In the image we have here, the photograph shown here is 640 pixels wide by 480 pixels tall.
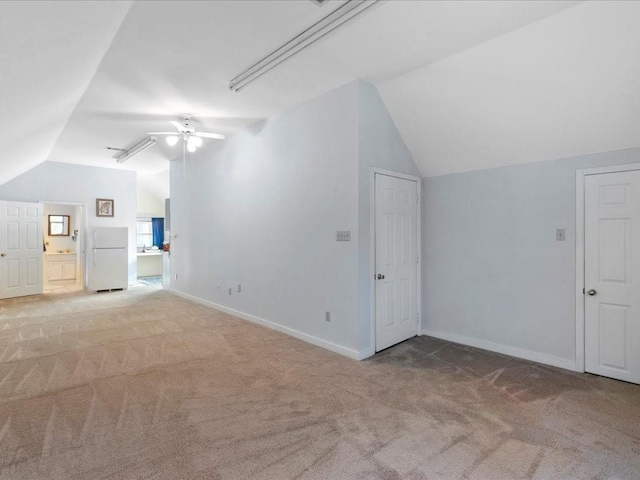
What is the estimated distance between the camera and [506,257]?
3.72 m

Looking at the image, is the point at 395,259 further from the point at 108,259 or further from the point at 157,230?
the point at 157,230

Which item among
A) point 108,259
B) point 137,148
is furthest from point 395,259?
point 108,259

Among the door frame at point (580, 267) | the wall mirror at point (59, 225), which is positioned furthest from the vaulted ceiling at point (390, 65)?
the wall mirror at point (59, 225)

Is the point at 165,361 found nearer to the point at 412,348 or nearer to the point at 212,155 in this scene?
the point at 412,348

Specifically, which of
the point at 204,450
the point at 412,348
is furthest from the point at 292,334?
the point at 204,450

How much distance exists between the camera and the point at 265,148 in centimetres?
479

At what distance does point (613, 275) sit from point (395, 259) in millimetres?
2028

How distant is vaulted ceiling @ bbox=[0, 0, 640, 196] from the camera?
2.39m

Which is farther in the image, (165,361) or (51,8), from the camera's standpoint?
(165,361)

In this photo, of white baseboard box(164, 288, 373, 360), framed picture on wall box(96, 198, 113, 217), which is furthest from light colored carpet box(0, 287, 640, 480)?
framed picture on wall box(96, 198, 113, 217)

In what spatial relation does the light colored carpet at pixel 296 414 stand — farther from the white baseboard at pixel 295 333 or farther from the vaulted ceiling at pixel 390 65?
the vaulted ceiling at pixel 390 65

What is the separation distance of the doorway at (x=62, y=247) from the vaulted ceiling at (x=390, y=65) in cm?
497

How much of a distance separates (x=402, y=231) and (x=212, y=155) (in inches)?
148

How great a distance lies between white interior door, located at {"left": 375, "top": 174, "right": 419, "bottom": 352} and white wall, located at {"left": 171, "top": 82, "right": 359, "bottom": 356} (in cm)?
37
